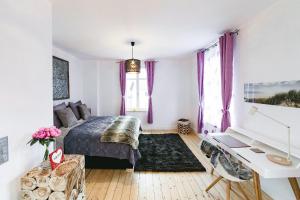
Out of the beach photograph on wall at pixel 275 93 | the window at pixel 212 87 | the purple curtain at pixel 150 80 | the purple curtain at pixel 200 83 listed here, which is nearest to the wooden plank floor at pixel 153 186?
the beach photograph on wall at pixel 275 93

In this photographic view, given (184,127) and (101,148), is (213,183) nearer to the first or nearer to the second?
(101,148)

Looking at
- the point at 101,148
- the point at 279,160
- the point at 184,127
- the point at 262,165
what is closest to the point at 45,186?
the point at 101,148

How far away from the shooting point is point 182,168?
3.16 meters

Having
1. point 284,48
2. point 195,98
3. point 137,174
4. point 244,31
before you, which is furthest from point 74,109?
point 284,48

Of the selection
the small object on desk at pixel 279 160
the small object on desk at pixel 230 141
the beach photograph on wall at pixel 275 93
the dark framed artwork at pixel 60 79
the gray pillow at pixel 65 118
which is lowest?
the small object on desk at pixel 279 160

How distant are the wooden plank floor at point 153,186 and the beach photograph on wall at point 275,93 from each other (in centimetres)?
126

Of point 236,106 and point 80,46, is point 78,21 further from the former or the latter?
point 236,106

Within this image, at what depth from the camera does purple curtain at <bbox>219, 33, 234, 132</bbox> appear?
3133mm

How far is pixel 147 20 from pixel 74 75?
11.4 ft

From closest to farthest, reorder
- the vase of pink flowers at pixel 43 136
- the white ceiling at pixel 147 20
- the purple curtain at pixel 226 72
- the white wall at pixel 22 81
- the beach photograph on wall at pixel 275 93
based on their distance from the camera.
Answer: the white wall at pixel 22 81
the vase of pink flowers at pixel 43 136
the beach photograph on wall at pixel 275 93
the white ceiling at pixel 147 20
the purple curtain at pixel 226 72

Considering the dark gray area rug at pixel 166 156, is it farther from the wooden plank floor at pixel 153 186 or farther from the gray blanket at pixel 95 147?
the gray blanket at pixel 95 147

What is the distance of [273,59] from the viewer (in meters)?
2.26

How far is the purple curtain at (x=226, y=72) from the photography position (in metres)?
3.13

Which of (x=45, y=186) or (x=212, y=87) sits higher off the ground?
(x=212, y=87)
